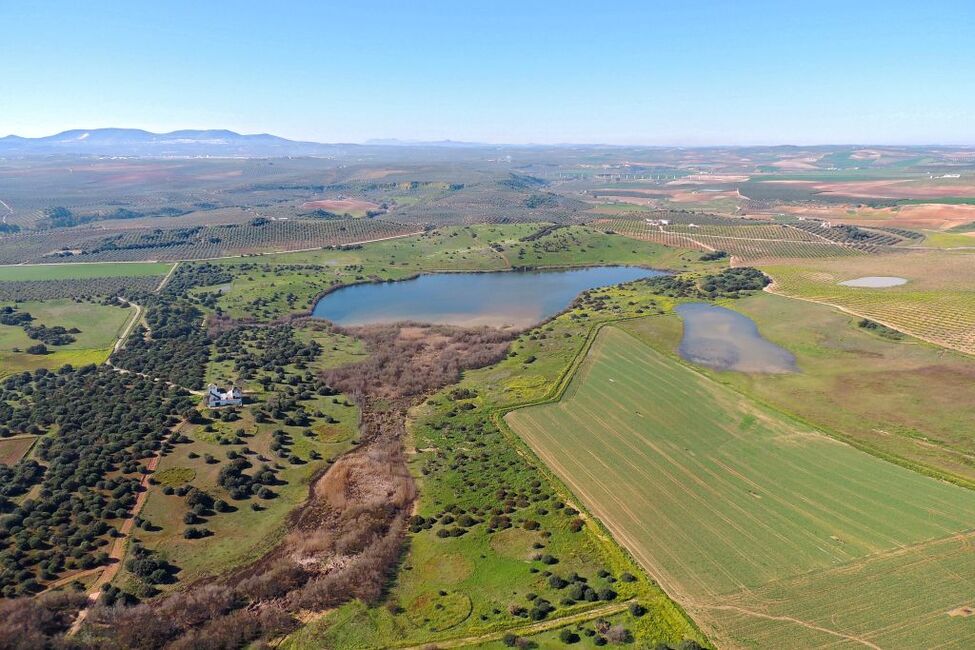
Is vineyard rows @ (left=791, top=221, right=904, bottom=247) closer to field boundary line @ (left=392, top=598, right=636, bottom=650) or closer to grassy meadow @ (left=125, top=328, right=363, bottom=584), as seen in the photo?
grassy meadow @ (left=125, top=328, right=363, bottom=584)

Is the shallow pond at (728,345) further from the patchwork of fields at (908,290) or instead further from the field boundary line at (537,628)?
the field boundary line at (537,628)

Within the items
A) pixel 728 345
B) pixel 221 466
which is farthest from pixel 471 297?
pixel 221 466

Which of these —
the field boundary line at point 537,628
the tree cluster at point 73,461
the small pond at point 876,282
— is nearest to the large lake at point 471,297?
the tree cluster at point 73,461

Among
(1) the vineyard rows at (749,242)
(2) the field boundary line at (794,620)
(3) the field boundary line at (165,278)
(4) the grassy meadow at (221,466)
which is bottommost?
(4) the grassy meadow at (221,466)

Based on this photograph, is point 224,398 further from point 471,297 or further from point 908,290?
point 908,290

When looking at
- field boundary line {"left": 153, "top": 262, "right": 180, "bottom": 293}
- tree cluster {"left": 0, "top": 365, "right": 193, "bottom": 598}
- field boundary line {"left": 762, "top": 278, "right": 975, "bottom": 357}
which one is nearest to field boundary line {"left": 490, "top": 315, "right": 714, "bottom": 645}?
tree cluster {"left": 0, "top": 365, "right": 193, "bottom": 598}
